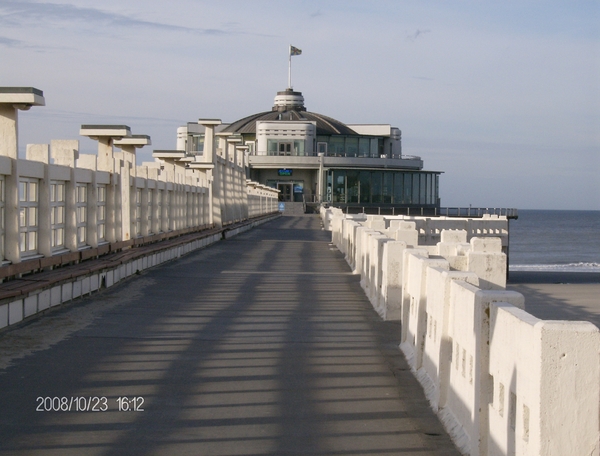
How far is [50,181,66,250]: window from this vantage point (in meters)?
14.9

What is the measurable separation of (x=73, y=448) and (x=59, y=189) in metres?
9.78

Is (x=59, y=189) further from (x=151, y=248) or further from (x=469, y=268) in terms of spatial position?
(x=469, y=268)

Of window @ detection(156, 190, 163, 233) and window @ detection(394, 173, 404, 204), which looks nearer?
window @ detection(156, 190, 163, 233)

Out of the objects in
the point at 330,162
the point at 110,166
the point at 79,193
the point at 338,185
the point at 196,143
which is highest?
the point at 196,143

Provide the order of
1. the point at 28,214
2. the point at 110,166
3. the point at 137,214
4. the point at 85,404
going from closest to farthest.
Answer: the point at 85,404, the point at 28,214, the point at 110,166, the point at 137,214

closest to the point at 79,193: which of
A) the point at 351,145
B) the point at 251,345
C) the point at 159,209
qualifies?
the point at 251,345

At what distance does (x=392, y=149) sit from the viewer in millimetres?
110875

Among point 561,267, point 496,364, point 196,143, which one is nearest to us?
point 496,364

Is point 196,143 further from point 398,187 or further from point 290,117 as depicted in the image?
point 398,187

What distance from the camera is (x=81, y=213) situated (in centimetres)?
1720

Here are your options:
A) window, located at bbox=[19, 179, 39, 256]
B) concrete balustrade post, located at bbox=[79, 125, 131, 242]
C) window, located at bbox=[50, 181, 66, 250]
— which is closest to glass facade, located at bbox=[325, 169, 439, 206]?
concrete balustrade post, located at bbox=[79, 125, 131, 242]

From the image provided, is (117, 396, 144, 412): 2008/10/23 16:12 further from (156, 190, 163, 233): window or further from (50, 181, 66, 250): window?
(156, 190, 163, 233): window

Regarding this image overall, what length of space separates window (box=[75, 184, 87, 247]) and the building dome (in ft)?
293

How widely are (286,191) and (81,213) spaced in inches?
3504
